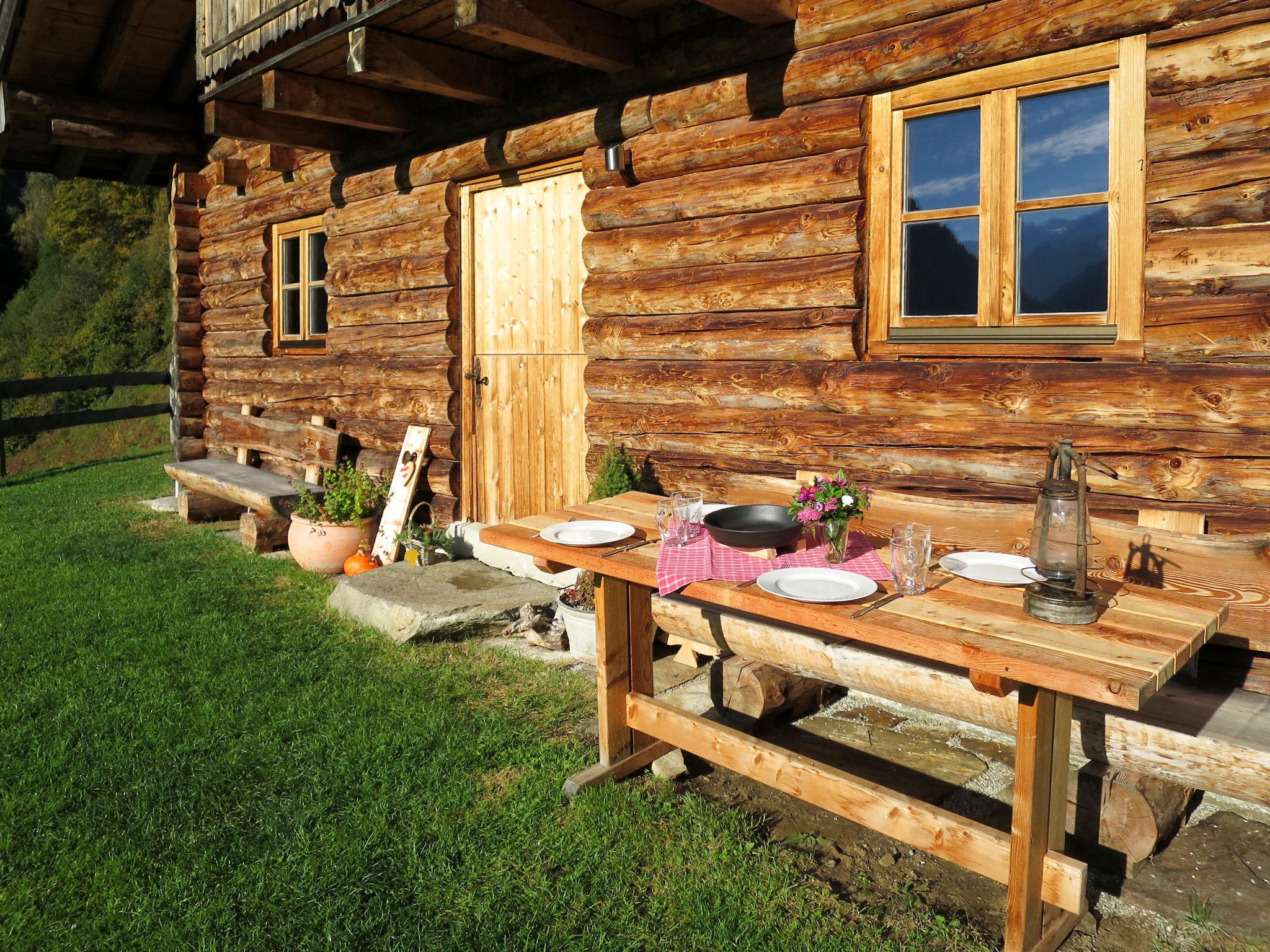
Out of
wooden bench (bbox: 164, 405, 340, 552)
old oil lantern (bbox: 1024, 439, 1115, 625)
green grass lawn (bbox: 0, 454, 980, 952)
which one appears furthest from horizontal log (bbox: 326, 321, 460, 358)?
old oil lantern (bbox: 1024, 439, 1115, 625)

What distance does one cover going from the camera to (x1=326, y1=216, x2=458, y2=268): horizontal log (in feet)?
22.5

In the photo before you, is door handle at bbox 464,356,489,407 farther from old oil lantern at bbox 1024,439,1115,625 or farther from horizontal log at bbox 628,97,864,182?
old oil lantern at bbox 1024,439,1115,625

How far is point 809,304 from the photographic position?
183 inches

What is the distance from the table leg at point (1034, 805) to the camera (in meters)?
2.47

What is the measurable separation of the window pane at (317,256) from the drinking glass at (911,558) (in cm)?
702

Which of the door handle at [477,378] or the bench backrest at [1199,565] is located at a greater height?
the door handle at [477,378]

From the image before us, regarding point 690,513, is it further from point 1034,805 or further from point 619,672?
point 1034,805

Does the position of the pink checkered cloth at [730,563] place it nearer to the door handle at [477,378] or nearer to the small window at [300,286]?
the door handle at [477,378]

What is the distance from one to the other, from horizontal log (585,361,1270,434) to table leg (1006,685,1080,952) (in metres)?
1.61

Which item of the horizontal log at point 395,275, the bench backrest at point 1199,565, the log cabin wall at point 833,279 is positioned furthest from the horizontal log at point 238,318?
the bench backrest at point 1199,565

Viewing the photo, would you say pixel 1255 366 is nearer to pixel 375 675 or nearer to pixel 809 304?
pixel 809 304

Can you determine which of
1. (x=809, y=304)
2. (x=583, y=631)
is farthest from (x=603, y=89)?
(x=583, y=631)

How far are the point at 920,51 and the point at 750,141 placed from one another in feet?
3.12

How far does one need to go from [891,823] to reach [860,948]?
0.37 meters
